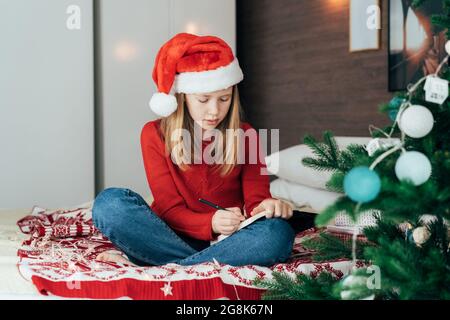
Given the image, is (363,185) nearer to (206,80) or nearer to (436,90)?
(436,90)

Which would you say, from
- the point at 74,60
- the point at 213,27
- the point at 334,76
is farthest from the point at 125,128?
the point at 334,76

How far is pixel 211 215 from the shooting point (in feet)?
4.94

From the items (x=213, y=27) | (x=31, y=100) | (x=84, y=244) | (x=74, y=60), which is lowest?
(x=84, y=244)

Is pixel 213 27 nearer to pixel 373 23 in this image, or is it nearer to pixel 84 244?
pixel 373 23

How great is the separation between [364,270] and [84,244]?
99 cm

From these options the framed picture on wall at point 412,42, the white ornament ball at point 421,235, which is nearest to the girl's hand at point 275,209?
the white ornament ball at point 421,235

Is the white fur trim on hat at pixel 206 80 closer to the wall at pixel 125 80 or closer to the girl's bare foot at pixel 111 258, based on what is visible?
the girl's bare foot at pixel 111 258

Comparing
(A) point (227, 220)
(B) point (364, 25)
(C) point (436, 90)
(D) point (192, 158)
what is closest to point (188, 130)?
(D) point (192, 158)

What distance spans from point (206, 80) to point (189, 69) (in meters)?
0.06

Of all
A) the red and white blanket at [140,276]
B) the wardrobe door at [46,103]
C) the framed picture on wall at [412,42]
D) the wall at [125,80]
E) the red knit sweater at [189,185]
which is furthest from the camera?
the wall at [125,80]

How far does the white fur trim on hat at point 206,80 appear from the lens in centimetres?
166

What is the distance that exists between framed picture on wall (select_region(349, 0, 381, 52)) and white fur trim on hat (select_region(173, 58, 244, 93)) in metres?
1.25

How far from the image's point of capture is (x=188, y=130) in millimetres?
1714

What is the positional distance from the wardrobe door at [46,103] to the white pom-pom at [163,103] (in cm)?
187
